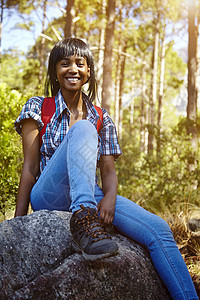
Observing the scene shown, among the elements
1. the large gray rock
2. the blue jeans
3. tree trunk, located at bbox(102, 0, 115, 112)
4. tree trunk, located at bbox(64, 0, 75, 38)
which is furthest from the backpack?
tree trunk, located at bbox(102, 0, 115, 112)

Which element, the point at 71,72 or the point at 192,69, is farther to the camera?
the point at 192,69

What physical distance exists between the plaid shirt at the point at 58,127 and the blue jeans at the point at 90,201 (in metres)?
0.23

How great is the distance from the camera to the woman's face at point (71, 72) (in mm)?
2324

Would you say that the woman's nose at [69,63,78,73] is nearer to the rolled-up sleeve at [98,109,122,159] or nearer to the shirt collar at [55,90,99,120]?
the shirt collar at [55,90,99,120]

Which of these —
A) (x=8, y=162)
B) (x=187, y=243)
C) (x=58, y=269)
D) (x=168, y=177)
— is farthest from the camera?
(x=168, y=177)

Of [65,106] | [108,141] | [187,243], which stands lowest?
[187,243]

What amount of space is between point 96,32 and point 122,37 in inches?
91.1

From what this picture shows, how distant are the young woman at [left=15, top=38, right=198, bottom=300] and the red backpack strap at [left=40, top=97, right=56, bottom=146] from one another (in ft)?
0.07

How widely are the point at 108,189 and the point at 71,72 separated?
33.1 inches

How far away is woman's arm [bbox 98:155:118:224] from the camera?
2004mm

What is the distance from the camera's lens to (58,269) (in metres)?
1.64

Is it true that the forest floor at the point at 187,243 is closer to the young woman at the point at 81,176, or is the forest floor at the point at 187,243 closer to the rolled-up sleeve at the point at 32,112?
the young woman at the point at 81,176

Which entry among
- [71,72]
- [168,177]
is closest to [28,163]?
[71,72]

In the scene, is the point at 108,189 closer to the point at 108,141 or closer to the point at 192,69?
the point at 108,141
